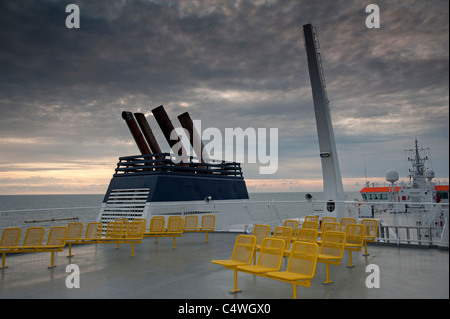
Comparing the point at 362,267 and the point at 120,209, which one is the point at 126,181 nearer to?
the point at 120,209

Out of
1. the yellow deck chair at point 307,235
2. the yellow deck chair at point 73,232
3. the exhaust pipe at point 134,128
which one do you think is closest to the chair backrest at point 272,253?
the yellow deck chair at point 307,235

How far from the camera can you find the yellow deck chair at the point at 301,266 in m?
5.31

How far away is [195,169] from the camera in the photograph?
66.2ft

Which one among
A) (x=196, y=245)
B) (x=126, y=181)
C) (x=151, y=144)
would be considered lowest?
(x=196, y=245)

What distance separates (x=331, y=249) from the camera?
22.4ft

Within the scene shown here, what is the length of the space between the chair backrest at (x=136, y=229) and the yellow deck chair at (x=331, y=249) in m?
5.37

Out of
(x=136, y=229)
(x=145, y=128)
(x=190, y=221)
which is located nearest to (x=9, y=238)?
(x=136, y=229)

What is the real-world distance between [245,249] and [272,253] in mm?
575

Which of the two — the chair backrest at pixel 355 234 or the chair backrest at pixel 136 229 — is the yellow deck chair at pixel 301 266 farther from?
the chair backrest at pixel 136 229

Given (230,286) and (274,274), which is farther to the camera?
(230,286)

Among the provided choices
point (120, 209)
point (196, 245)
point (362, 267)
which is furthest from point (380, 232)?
point (120, 209)

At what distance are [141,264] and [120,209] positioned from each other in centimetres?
885

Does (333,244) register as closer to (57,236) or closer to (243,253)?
(243,253)
